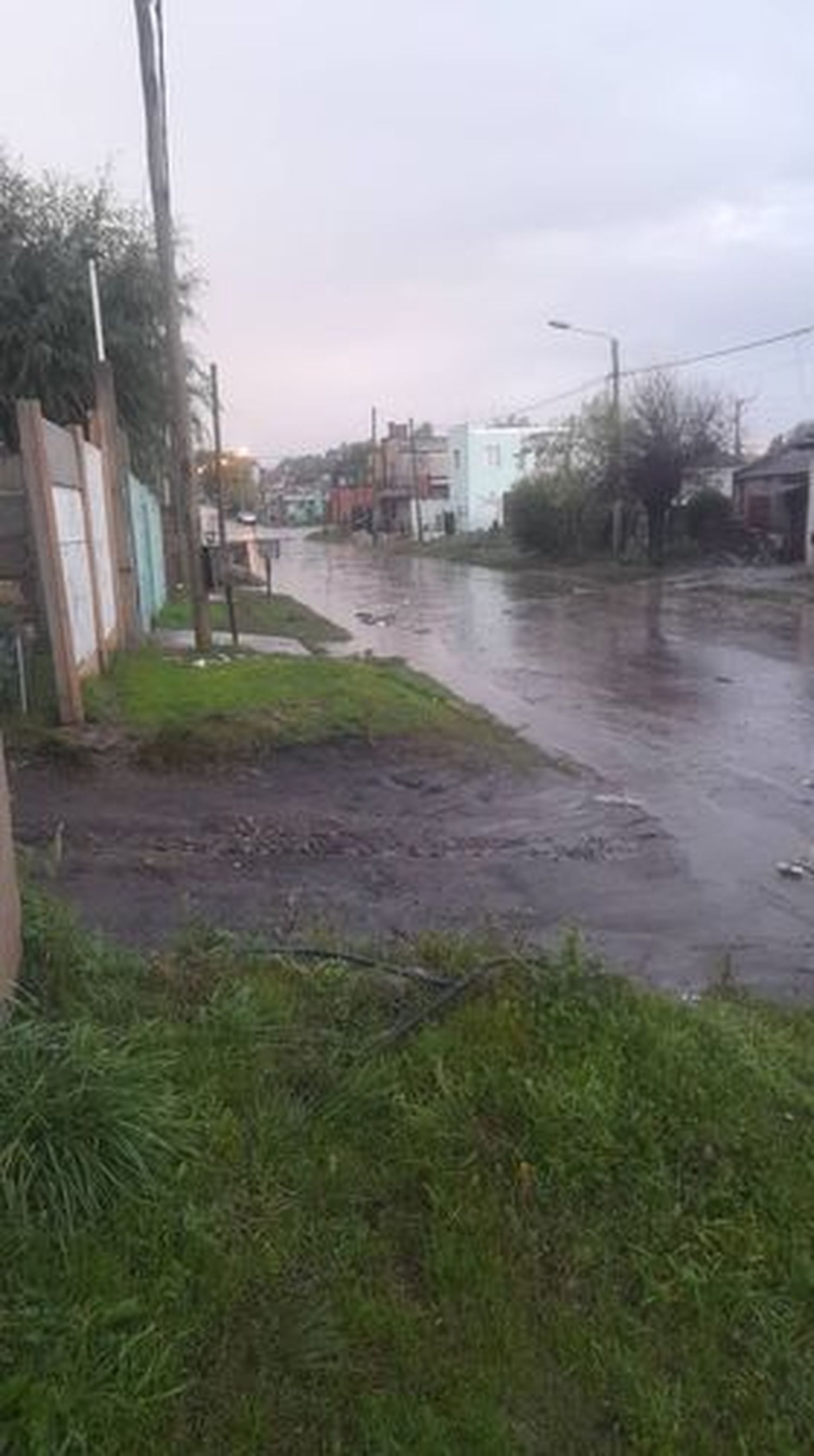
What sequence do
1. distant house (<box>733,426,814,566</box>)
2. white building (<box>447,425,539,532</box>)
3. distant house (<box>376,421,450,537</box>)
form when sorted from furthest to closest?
1. distant house (<box>376,421,450,537</box>)
2. white building (<box>447,425,539,532</box>)
3. distant house (<box>733,426,814,566</box>)

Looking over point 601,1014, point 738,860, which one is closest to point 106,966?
point 601,1014

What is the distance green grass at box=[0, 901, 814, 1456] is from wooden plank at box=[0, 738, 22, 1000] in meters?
0.14

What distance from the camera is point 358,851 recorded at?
298 inches

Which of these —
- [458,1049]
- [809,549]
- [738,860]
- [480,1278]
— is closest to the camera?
[480,1278]

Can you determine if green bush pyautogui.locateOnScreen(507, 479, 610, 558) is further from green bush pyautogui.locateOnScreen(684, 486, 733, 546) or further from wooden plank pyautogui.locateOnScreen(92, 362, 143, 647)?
wooden plank pyautogui.locateOnScreen(92, 362, 143, 647)

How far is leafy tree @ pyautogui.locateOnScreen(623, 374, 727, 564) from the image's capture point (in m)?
41.8

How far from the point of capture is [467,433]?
82.3m

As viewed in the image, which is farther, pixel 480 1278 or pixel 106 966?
pixel 106 966

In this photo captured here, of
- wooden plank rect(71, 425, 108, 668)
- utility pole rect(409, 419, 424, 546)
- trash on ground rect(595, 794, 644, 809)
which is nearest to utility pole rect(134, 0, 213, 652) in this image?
wooden plank rect(71, 425, 108, 668)

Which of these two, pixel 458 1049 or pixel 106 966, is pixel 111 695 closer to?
pixel 106 966

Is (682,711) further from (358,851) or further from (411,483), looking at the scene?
(411,483)

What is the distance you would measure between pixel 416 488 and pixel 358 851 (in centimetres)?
7759

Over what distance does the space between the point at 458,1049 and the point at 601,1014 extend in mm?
479

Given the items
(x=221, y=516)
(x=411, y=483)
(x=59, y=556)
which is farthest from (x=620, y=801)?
(x=411, y=483)
